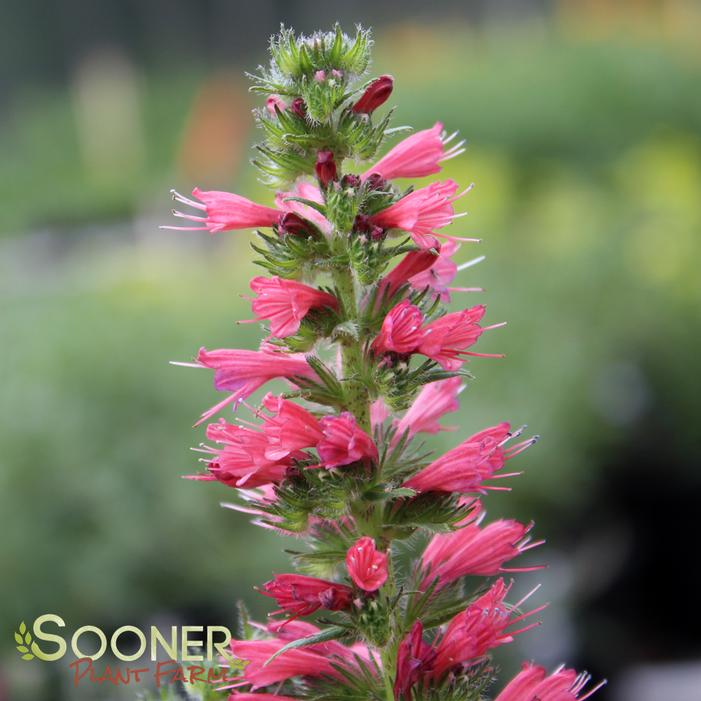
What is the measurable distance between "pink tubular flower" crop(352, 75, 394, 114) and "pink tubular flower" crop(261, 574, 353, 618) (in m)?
0.52

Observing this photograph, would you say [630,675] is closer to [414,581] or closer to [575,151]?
[414,581]

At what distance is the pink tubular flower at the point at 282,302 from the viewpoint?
1189 mm

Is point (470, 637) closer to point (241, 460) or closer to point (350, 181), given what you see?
point (241, 460)

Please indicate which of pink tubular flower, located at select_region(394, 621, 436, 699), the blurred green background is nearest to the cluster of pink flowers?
pink tubular flower, located at select_region(394, 621, 436, 699)

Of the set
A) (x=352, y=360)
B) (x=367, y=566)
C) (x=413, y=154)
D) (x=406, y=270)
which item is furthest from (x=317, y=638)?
(x=413, y=154)

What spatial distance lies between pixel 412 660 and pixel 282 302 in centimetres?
40

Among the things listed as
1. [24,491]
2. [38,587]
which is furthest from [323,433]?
[24,491]

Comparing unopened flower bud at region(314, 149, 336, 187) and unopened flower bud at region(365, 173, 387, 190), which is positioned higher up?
unopened flower bud at region(314, 149, 336, 187)

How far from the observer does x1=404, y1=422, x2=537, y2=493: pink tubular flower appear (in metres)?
1.20

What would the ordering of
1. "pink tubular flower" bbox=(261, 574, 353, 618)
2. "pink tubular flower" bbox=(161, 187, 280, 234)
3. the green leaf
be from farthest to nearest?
1. "pink tubular flower" bbox=(161, 187, 280, 234)
2. "pink tubular flower" bbox=(261, 574, 353, 618)
3. the green leaf

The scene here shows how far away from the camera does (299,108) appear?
1.23 meters

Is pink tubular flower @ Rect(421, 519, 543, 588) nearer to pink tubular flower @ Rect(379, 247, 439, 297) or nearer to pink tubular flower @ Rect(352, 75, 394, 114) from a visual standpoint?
pink tubular flower @ Rect(379, 247, 439, 297)

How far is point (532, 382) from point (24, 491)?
2.44 m

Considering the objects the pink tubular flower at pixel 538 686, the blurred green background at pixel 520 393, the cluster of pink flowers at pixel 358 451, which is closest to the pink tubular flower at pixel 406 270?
the cluster of pink flowers at pixel 358 451
